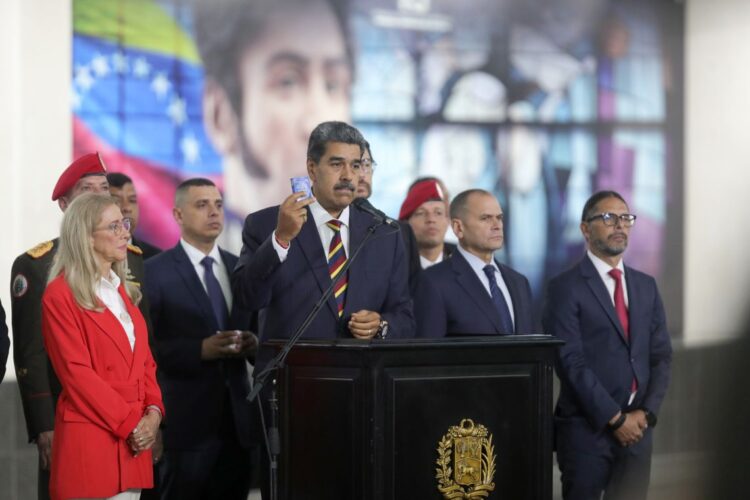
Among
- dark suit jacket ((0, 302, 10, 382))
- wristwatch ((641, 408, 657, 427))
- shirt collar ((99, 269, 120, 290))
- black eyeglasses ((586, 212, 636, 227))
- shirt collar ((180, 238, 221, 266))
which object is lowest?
wristwatch ((641, 408, 657, 427))

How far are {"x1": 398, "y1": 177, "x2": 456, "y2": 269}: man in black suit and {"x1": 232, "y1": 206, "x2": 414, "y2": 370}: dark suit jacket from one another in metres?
1.53

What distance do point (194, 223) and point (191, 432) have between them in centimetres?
88

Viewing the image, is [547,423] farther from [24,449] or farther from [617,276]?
[24,449]

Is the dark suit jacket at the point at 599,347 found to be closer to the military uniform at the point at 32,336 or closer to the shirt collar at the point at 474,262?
the shirt collar at the point at 474,262

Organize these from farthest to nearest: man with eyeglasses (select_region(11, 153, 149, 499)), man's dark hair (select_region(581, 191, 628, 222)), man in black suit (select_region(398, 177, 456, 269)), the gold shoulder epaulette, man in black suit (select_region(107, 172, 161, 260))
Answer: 1. man in black suit (select_region(398, 177, 456, 269))
2. man in black suit (select_region(107, 172, 161, 260))
3. man's dark hair (select_region(581, 191, 628, 222))
4. the gold shoulder epaulette
5. man with eyeglasses (select_region(11, 153, 149, 499))

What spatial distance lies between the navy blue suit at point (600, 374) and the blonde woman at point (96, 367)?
1781 millimetres

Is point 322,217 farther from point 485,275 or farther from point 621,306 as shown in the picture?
point 621,306

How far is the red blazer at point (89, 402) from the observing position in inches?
141

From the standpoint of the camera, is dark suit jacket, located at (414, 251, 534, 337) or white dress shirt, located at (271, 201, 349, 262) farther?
dark suit jacket, located at (414, 251, 534, 337)

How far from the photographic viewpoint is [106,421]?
11.8ft

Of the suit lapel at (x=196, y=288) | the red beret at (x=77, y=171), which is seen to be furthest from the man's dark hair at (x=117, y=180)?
the red beret at (x=77, y=171)

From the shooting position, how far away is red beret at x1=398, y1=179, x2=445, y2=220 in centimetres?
579

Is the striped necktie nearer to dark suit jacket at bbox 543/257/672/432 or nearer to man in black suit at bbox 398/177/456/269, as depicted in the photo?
dark suit jacket at bbox 543/257/672/432

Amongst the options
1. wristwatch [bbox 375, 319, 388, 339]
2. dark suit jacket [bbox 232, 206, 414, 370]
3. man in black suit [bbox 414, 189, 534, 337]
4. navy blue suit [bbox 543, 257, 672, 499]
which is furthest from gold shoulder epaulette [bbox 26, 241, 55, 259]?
navy blue suit [bbox 543, 257, 672, 499]
